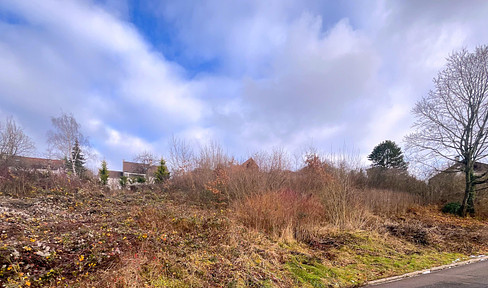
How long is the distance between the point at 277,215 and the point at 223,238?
2.23 metres

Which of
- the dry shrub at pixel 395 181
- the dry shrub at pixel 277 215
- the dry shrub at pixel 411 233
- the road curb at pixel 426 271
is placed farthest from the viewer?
the dry shrub at pixel 395 181

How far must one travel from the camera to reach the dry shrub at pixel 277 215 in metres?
7.28

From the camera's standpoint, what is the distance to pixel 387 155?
30.3 metres

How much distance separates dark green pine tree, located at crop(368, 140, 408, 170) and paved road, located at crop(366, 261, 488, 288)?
26.8m

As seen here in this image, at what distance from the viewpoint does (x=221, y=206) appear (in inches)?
419

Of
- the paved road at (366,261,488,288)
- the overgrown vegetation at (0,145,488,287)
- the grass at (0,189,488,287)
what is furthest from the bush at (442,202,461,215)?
the paved road at (366,261,488,288)

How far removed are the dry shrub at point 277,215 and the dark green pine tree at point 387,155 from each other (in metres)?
25.7

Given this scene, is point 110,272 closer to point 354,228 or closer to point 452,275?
point 452,275

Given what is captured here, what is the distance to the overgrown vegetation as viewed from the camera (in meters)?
3.86

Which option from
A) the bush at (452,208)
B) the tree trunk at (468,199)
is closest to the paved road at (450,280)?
the tree trunk at (468,199)

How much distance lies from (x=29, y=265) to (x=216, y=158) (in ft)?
37.7

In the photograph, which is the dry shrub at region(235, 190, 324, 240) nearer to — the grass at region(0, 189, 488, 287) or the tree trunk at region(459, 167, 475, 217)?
the grass at region(0, 189, 488, 287)

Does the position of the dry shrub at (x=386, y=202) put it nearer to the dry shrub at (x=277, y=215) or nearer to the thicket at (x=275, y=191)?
the thicket at (x=275, y=191)

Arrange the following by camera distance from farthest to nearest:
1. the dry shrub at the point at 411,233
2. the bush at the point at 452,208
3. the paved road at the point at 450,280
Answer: the bush at the point at 452,208, the dry shrub at the point at 411,233, the paved road at the point at 450,280
